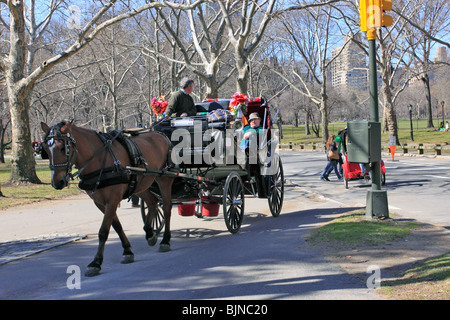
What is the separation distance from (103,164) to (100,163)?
0.06m

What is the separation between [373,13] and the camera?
853cm

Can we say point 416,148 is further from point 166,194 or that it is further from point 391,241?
point 166,194

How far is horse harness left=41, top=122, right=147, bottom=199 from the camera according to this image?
6.04 m

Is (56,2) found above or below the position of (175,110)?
above

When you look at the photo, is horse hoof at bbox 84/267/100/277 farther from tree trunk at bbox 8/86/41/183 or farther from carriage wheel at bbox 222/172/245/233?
tree trunk at bbox 8/86/41/183

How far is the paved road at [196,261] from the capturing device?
5.31 metres

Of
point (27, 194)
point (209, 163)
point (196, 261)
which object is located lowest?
point (196, 261)

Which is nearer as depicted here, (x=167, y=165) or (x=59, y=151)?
(x=59, y=151)

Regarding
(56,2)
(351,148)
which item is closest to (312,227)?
(351,148)

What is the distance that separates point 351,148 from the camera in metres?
8.80

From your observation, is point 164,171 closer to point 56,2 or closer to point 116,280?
point 116,280

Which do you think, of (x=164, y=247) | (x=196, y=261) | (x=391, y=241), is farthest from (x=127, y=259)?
(x=391, y=241)

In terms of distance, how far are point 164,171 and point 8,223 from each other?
5039mm

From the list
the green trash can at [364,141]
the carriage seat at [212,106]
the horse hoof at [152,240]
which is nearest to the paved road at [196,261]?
the horse hoof at [152,240]
